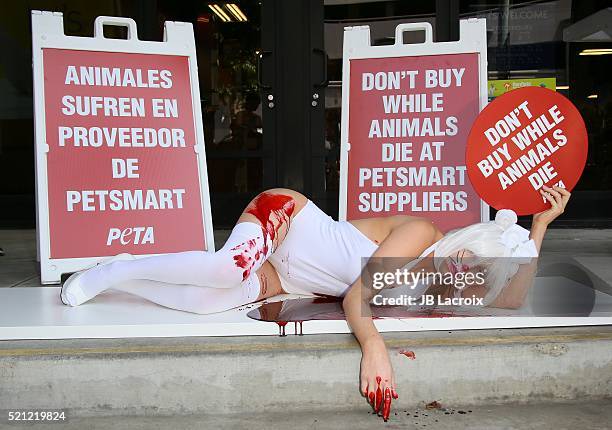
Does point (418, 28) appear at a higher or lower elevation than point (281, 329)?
higher

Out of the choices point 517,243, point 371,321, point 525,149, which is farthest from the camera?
point 525,149

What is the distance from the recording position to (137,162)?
327cm

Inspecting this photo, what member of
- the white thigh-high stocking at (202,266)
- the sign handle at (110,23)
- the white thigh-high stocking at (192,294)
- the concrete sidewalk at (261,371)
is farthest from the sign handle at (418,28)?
the concrete sidewalk at (261,371)

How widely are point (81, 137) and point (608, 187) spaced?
4.09m

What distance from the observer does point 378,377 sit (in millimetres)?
2182

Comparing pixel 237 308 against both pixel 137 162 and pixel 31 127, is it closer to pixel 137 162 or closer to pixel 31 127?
pixel 137 162

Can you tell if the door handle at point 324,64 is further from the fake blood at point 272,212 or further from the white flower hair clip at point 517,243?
the white flower hair clip at point 517,243

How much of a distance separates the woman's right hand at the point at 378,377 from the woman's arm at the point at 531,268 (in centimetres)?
60

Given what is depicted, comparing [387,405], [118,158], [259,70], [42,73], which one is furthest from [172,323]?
[259,70]

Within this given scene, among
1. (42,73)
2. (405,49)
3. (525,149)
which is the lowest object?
(525,149)

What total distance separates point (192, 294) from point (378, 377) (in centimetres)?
75

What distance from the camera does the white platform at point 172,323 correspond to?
7.70 ft

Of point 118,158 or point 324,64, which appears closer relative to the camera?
point 118,158

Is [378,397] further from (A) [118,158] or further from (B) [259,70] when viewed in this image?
(B) [259,70]
